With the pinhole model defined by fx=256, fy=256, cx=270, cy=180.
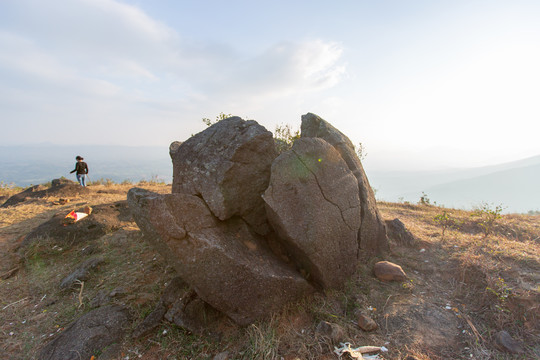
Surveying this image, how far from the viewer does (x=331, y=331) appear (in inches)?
176

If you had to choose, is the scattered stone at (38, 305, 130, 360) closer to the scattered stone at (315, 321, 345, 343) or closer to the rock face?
the rock face

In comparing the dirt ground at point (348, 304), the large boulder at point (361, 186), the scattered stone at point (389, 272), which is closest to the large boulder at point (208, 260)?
the dirt ground at point (348, 304)

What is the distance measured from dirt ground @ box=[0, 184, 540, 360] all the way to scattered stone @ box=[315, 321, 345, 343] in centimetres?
3

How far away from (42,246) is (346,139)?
988cm

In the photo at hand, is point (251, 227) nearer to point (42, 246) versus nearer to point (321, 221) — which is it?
point (321, 221)

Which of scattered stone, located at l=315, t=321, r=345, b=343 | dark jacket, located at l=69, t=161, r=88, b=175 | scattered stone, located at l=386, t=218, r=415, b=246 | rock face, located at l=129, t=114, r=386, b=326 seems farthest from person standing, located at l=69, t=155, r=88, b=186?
scattered stone, located at l=386, t=218, r=415, b=246

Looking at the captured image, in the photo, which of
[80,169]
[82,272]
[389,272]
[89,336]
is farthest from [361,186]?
[80,169]

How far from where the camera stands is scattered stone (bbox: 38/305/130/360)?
4531mm

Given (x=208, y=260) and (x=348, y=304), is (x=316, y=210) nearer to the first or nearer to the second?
(x=348, y=304)

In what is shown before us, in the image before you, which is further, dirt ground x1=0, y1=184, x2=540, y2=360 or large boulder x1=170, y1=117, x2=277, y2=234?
large boulder x1=170, y1=117, x2=277, y2=234

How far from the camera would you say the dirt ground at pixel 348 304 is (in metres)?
4.38

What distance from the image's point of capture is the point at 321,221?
17.7 ft

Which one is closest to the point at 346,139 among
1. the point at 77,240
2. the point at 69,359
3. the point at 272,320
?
the point at 272,320

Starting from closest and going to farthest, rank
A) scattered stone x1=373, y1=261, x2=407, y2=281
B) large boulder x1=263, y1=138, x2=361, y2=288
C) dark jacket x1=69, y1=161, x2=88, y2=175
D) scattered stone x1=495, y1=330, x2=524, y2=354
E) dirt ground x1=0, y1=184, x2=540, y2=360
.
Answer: scattered stone x1=495, y1=330, x2=524, y2=354 < dirt ground x1=0, y1=184, x2=540, y2=360 < large boulder x1=263, y1=138, x2=361, y2=288 < scattered stone x1=373, y1=261, x2=407, y2=281 < dark jacket x1=69, y1=161, x2=88, y2=175
